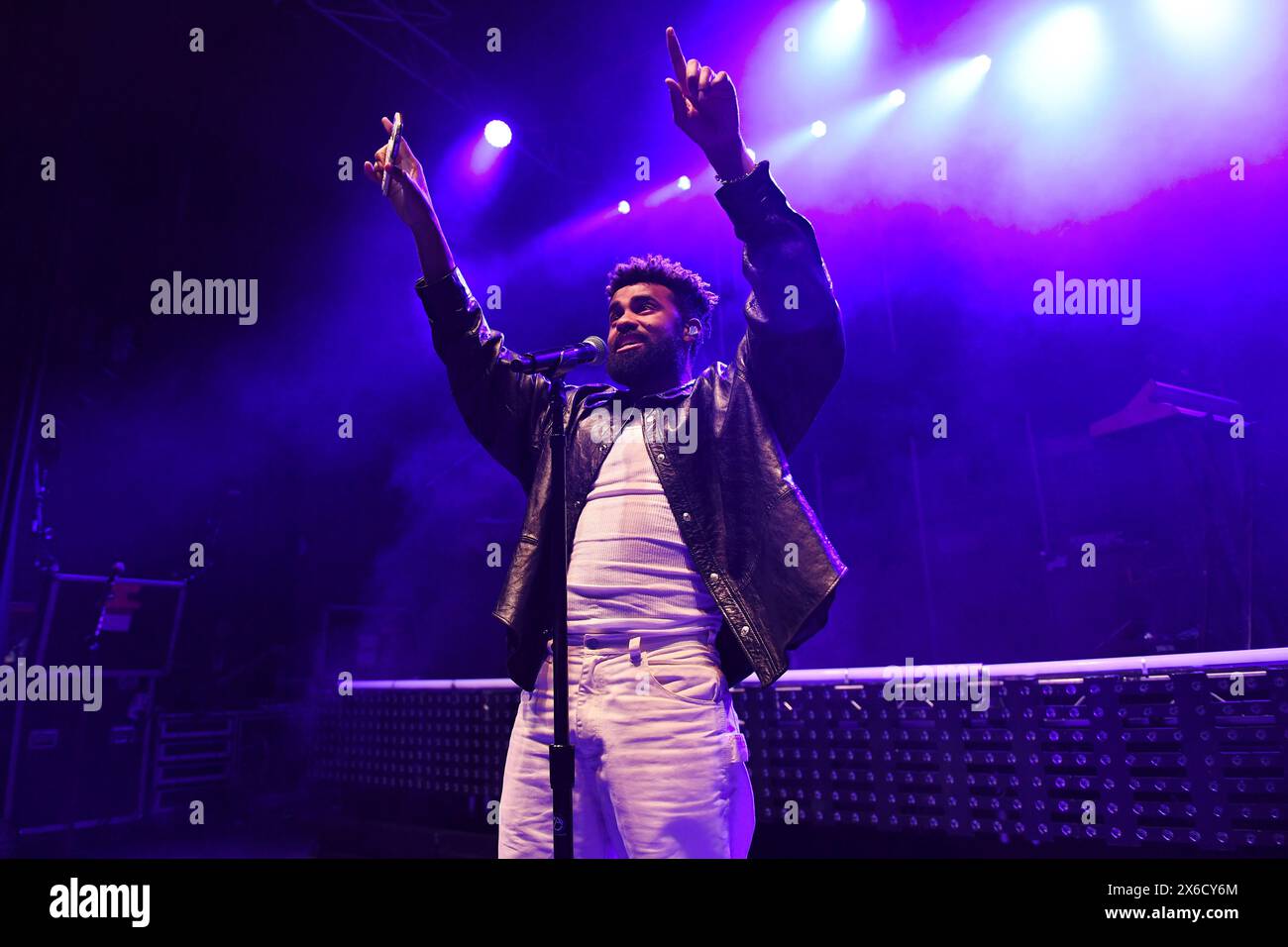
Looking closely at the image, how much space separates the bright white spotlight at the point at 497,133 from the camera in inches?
252

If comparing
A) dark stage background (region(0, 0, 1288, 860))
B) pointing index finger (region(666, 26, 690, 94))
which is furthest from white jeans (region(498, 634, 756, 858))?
dark stage background (region(0, 0, 1288, 860))

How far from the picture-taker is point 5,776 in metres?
3.89

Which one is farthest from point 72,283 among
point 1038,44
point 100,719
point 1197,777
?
point 1038,44

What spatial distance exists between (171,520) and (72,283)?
174 centimetres

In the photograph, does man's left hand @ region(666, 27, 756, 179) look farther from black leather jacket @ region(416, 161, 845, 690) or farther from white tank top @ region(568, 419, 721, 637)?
white tank top @ region(568, 419, 721, 637)

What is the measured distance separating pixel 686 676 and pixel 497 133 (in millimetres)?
5907

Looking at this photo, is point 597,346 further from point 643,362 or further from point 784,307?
point 784,307

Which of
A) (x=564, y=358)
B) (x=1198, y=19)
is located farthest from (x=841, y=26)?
(x=564, y=358)

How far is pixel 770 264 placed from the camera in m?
1.78

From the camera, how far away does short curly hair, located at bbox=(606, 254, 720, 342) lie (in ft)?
7.26

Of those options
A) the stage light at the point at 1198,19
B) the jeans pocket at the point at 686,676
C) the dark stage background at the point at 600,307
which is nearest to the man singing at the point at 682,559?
the jeans pocket at the point at 686,676

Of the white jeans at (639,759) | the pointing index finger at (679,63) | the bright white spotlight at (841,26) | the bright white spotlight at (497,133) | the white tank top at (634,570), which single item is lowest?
the white jeans at (639,759)

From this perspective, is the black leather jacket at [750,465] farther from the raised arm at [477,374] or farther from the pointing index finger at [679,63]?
the pointing index finger at [679,63]

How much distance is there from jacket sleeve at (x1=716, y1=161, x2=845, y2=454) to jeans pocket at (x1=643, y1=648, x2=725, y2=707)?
2.03 ft
